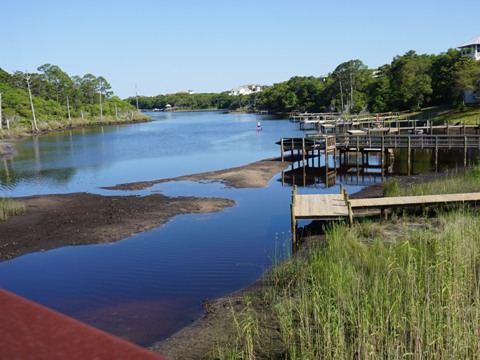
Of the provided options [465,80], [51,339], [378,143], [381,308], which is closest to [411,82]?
[465,80]

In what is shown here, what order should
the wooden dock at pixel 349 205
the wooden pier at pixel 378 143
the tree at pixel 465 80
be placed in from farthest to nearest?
1. the tree at pixel 465 80
2. the wooden pier at pixel 378 143
3. the wooden dock at pixel 349 205

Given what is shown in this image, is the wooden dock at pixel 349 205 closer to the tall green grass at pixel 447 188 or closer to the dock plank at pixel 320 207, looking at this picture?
the dock plank at pixel 320 207

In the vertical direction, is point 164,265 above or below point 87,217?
below

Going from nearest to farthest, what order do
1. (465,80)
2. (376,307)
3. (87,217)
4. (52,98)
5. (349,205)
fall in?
(376,307) → (349,205) → (87,217) → (465,80) → (52,98)

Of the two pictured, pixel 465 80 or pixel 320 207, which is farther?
pixel 465 80

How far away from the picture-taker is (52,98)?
4491 inches

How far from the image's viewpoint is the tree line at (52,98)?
8538cm

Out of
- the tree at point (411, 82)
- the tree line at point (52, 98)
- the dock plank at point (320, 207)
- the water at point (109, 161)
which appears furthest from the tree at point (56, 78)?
the dock plank at point (320, 207)

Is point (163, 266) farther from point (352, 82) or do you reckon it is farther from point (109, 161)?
point (352, 82)

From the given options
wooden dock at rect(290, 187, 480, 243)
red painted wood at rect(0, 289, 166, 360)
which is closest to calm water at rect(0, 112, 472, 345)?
wooden dock at rect(290, 187, 480, 243)

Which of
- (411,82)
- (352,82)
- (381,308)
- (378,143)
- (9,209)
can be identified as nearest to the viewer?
(381,308)

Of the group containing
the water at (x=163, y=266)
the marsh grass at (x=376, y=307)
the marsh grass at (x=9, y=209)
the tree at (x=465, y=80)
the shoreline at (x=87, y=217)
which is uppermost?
the tree at (x=465, y=80)

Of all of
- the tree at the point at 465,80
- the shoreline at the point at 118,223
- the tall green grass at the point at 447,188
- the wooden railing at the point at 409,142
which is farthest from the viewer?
the tree at the point at 465,80

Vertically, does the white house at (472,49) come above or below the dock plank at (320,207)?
above
